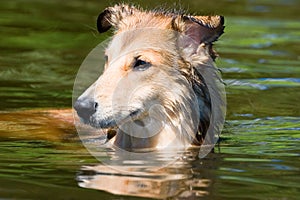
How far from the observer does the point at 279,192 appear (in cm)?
675

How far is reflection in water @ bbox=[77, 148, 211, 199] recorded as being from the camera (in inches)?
263

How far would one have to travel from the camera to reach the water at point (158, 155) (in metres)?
6.88

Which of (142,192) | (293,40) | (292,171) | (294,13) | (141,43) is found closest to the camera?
(142,192)

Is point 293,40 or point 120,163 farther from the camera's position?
point 293,40

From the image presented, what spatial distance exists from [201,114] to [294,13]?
9887mm

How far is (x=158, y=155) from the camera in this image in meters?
8.50

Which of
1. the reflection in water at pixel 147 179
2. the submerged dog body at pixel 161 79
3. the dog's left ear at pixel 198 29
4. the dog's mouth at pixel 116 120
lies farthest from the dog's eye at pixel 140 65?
the reflection in water at pixel 147 179

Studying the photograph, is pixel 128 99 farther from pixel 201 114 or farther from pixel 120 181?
pixel 120 181

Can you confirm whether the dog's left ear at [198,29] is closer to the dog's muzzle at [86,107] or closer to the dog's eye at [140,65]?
the dog's eye at [140,65]

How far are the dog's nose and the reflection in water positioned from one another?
46cm

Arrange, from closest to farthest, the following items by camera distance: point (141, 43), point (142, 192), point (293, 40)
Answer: point (142, 192)
point (141, 43)
point (293, 40)

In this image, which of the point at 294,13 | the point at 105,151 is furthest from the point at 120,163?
the point at 294,13

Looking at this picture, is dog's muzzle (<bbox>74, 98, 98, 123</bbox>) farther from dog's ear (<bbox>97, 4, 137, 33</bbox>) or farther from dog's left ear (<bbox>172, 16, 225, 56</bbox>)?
dog's ear (<bbox>97, 4, 137, 33</bbox>)

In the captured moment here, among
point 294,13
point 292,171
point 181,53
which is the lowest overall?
point 294,13
